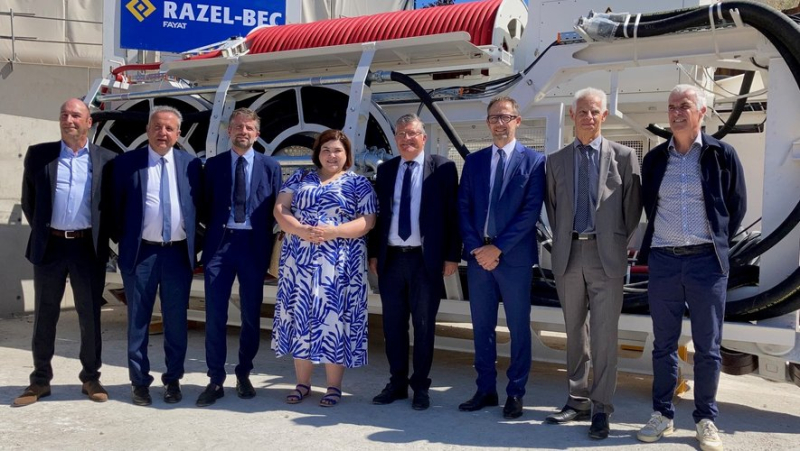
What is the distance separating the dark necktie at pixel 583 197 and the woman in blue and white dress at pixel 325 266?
1226mm

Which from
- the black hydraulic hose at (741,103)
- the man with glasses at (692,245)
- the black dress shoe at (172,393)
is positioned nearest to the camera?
the man with glasses at (692,245)

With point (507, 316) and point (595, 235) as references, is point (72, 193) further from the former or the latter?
point (595, 235)

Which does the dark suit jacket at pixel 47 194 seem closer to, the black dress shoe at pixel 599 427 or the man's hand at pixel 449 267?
the man's hand at pixel 449 267

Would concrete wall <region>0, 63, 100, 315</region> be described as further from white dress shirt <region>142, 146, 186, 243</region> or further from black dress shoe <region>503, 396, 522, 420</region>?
black dress shoe <region>503, 396, 522, 420</region>

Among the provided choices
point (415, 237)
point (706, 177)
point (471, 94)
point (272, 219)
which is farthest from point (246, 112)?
point (706, 177)

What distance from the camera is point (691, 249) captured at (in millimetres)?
3656

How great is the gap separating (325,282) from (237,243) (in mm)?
599

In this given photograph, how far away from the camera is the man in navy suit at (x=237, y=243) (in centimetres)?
439

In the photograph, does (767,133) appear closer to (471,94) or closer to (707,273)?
(707,273)

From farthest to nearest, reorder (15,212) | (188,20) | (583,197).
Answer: (188,20)
(15,212)
(583,197)

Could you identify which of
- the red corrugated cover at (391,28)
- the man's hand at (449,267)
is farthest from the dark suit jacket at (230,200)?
the red corrugated cover at (391,28)

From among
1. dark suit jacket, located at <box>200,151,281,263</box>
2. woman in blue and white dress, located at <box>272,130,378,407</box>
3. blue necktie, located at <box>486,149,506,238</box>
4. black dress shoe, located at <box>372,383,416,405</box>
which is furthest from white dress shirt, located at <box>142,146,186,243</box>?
blue necktie, located at <box>486,149,506,238</box>

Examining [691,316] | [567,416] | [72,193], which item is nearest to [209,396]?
[72,193]

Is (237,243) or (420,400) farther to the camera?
(237,243)
